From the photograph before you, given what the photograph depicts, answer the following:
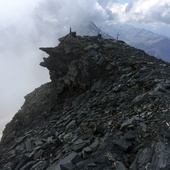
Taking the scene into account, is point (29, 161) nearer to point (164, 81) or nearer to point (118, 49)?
point (164, 81)

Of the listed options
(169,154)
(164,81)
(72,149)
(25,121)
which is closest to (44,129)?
(25,121)

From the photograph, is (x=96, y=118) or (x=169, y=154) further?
(x=96, y=118)

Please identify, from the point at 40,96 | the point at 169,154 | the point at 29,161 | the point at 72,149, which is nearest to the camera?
the point at 169,154

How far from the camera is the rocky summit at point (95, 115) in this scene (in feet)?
70.7

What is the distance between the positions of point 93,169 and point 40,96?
29.5m

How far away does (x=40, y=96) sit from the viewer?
4859 cm

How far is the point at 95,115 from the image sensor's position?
30.9m

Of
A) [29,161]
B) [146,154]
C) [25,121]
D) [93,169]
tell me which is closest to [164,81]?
[146,154]

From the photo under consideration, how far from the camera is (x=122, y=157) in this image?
21.2 metres

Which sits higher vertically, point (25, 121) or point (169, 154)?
point (25, 121)

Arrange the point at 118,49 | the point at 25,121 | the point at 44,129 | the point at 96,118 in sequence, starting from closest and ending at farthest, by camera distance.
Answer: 1. the point at 96,118
2. the point at 44,129
3. the point at 25,121
4. the point at 118,49

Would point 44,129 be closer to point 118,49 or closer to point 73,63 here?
point 73,63

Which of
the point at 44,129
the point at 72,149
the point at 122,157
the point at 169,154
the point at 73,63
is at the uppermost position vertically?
the point at 73,63

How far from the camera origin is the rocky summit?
70.7 ft
